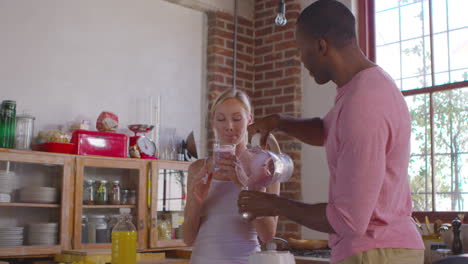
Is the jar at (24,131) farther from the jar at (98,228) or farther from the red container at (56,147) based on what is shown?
the jar at (98,228)

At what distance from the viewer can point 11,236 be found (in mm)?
3557

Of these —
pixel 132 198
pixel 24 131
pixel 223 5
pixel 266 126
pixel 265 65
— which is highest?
pixel 223 5

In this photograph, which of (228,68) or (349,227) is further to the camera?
(228,68)

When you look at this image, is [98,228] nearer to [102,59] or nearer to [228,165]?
[102,59]

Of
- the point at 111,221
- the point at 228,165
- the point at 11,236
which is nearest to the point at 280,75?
the point at 111,221

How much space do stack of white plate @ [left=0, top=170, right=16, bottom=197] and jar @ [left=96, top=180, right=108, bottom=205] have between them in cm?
61

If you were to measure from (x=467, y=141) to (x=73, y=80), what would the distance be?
3013mm

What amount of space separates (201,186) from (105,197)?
92.7 inches

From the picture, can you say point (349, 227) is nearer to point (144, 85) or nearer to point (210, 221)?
point (210, 221)

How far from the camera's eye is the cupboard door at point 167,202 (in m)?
4.21

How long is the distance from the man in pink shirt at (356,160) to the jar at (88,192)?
288cm

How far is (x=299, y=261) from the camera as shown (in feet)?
10.2

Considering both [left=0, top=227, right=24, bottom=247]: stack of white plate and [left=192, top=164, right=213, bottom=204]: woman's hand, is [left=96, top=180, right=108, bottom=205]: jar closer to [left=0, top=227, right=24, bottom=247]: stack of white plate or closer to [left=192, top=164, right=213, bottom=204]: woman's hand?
[left=0, top=227, right=24, bottom=247]: stack of white plate

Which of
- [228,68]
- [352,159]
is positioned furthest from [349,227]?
[228,68]
